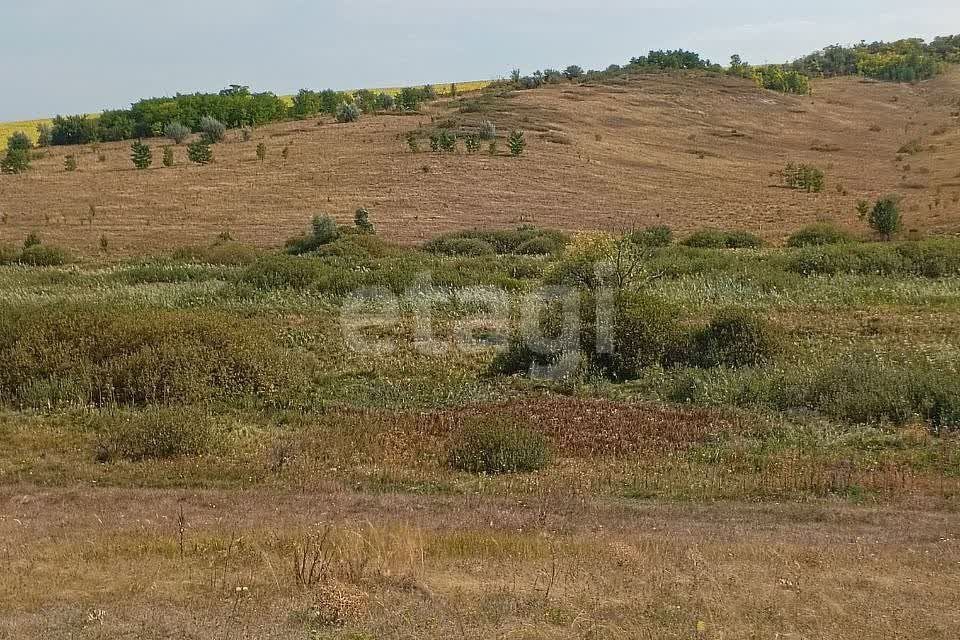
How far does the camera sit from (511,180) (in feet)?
155

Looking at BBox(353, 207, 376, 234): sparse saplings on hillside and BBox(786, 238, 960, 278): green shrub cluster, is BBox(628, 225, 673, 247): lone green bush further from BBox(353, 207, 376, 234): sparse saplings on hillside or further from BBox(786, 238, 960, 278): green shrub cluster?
BBox(353, 207, 376, 234): sparse saplings on hillside

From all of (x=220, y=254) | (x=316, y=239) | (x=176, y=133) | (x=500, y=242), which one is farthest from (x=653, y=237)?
(x=176, y=133)

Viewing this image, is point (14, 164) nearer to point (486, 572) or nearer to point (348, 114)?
point (348, 114)

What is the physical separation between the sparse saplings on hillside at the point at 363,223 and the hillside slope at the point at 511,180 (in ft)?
3.50

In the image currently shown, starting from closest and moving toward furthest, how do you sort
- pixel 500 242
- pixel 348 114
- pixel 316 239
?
pixel 316 239
pixel 500 242
pixel 348 114

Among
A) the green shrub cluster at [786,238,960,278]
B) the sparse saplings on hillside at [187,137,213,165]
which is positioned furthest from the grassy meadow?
the sparse saplings on hillside at [187,137,213,165]

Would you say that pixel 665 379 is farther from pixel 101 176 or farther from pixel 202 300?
pixel 101 176

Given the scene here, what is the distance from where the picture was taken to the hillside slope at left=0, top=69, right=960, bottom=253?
3884cm

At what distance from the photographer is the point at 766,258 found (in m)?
28.8

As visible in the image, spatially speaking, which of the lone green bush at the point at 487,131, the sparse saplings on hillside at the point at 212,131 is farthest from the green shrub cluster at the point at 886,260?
the sparse saplings on hillside at the point at 212,131

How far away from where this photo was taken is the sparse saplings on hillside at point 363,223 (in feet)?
117

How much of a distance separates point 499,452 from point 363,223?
2657 centimetres

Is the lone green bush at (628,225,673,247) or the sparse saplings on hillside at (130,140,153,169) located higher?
the sparse saplings on hillside at (130,140,153,169)

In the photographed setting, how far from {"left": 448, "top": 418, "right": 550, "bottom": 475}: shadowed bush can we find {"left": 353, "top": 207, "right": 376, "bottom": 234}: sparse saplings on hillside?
80.2 feet
